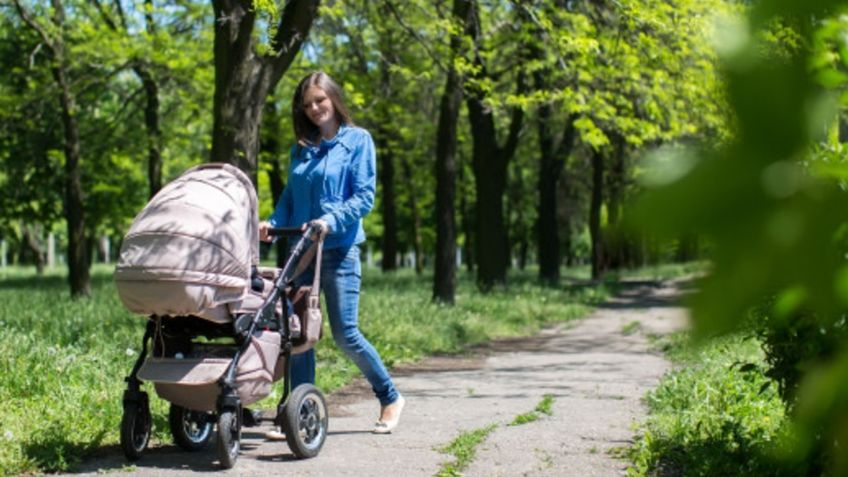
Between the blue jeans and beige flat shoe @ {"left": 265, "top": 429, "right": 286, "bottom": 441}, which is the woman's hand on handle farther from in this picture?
beige flat shoe @ {"left": 265, "top": 429, "right": 286, "bottom": 441}

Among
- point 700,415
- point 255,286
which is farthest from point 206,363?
point 700,415

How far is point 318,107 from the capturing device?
6.26 m

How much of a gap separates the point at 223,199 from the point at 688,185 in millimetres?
4903

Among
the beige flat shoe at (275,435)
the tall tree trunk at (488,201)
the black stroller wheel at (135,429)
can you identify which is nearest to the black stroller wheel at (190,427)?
the black stroller wheel at (135,429)

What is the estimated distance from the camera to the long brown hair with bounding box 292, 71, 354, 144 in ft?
20.5

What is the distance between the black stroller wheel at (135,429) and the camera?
5305mm

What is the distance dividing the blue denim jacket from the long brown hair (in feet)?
0.24

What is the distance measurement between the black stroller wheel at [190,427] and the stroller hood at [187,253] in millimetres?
925

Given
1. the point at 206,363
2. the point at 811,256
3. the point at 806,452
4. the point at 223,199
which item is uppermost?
the point at 223,199

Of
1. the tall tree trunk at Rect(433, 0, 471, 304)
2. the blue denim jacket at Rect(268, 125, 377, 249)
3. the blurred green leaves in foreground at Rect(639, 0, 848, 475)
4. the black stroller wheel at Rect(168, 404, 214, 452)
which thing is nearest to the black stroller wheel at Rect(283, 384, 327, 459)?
the black stroller wheel at Rect(168, 404, 214, 452)

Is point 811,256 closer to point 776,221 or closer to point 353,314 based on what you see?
point 776,221

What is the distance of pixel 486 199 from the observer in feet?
73.5

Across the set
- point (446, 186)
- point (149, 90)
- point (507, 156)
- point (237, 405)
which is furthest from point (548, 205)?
point (237, 405)

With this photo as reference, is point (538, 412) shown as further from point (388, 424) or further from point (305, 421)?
point (305, 421)
